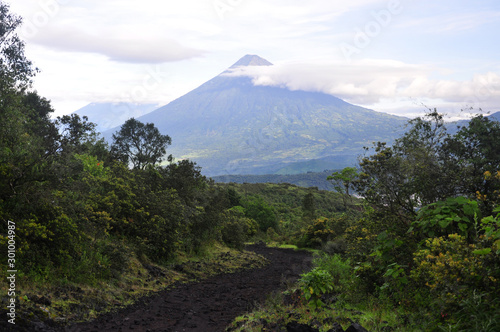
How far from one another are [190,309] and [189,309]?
0.03 m

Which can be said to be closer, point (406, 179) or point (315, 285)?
point (315, 285)

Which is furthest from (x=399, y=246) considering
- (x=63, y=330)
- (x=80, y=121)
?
(x=80, y=121)

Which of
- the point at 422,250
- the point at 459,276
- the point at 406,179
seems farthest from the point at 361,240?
the point at 459,276

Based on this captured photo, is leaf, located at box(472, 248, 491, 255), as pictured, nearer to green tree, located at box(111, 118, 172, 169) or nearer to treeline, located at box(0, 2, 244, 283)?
treeline, located at box(0, 2, 244, 283)

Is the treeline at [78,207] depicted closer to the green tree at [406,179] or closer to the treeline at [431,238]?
the treeline at [431,238]

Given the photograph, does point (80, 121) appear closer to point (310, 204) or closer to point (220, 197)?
point (220, 197)

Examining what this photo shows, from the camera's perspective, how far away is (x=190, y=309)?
10773 millimetres

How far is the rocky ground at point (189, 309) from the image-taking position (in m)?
8.50

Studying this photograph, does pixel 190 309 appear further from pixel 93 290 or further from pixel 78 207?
pixel 78 207

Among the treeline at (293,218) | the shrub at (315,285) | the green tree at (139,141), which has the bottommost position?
the treeline at (293,218)

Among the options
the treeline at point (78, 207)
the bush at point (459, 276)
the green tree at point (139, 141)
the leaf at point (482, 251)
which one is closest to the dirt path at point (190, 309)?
the treeline at point (78, 207)

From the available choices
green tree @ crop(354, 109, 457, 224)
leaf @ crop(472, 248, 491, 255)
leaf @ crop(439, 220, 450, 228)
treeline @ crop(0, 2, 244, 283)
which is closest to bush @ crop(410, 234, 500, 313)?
leaf @ crop(472, 248, 491, 255)

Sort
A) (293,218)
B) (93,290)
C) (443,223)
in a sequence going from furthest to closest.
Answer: (293,218)
(93,290)
(443,223)

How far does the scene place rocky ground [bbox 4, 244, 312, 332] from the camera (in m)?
8.50
